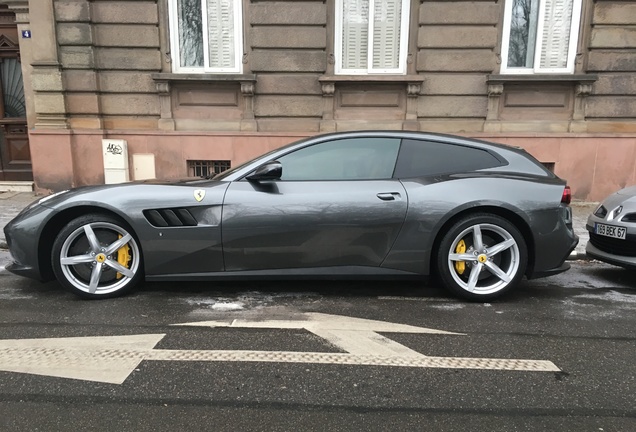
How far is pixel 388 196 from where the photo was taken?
3.92 metres

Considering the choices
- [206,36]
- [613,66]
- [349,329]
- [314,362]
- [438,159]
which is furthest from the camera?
[206,36]

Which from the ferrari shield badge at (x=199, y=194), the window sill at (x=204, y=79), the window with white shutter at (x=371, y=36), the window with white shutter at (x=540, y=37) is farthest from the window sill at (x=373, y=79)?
the ferrari shield badge at (x=199, y=194)

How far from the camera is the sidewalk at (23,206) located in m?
6.24

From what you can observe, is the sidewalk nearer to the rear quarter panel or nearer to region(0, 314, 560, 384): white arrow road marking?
the rear quarter panel

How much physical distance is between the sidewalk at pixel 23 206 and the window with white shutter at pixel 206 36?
3.72 meters

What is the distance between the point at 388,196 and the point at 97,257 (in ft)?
8.18

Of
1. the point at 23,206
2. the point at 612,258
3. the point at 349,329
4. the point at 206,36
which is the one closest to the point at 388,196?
the point at 349,329

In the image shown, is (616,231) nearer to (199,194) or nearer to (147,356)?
(199,194)

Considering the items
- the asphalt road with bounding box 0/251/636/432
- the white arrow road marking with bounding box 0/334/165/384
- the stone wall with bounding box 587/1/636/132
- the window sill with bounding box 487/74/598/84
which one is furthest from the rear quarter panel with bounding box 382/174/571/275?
the stone wall with bounding box 587/1/636/132

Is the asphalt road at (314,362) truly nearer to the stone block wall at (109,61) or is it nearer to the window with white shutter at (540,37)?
the stone block wall at (109,61)

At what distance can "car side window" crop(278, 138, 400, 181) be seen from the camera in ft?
13.3

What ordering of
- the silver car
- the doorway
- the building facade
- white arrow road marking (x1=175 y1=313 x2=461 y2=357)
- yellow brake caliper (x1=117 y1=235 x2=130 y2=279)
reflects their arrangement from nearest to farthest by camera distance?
white arrow road marking (x1=175 y1=313 x2=461 y2=357) → yellow brake caliper (x1=117 y1=235 x2=130 y2=279) → the silver car → the building facade → the doorway

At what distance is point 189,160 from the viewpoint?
9172 millimetres

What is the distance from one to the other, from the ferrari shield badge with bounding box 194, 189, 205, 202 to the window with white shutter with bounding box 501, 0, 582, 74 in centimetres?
726
